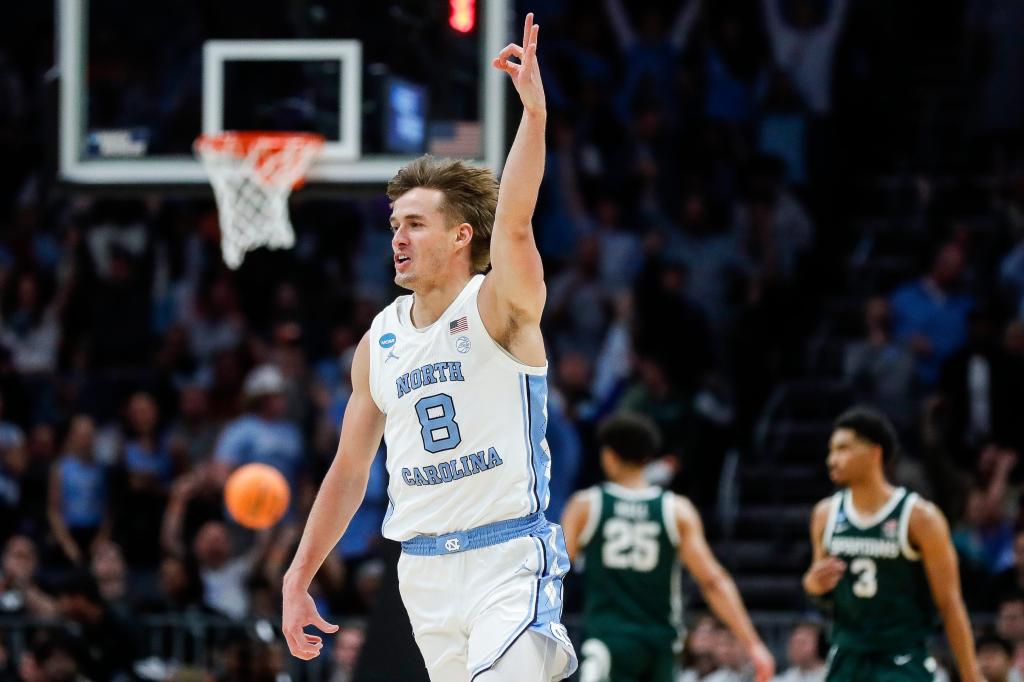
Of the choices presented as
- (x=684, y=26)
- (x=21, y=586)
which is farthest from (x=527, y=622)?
(x=684, y=26)

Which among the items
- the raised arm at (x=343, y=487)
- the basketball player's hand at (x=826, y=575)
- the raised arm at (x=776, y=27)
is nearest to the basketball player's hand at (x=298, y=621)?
the raised arm at (x=343, y=487)

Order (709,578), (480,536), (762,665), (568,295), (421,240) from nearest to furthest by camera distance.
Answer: (480,536) < (421,240) < (762,665) < (709,578) < (568,295)

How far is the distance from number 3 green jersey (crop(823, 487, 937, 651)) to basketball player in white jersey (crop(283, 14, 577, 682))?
3.10m

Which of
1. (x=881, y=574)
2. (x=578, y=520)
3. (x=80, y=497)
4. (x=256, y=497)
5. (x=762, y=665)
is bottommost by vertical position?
(x=80, y=497)

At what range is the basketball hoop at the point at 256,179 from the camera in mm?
9992

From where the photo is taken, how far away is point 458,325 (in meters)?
5.84

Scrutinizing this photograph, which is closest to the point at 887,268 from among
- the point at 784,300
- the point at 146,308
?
the point at 784,300

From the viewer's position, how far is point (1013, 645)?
1077 centimetres

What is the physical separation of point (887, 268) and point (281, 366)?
5594 millimetres

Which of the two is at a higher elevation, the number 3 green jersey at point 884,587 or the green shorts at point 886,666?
the number 3 green jersey at point 884,587

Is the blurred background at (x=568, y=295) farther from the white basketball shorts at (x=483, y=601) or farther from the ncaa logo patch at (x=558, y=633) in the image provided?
the ncaa logo patch at (x=558, y=633)

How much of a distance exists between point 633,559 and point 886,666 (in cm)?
198

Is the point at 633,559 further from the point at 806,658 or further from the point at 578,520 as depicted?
the point at 806,658

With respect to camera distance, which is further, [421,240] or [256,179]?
[256,179]
